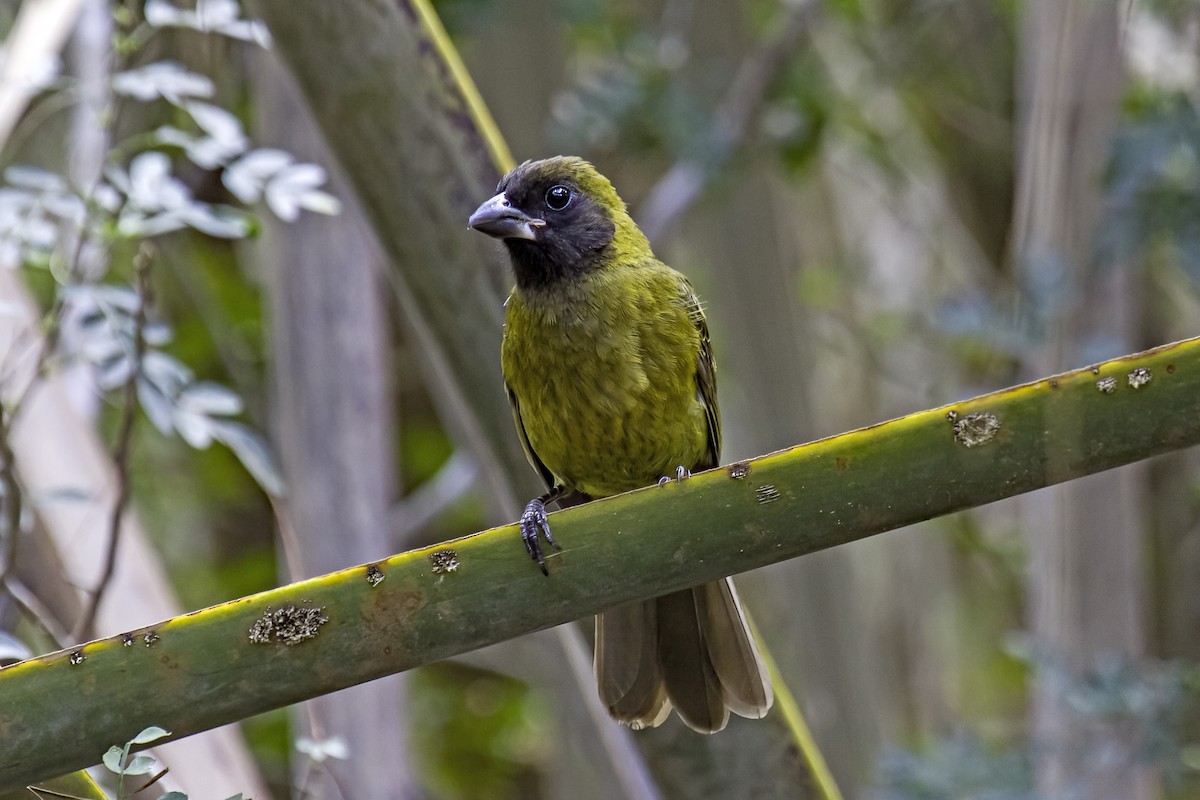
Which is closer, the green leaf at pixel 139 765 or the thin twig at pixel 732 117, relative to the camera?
the green leaf at pixel 139 765

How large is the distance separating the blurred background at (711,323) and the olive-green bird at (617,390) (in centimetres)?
10

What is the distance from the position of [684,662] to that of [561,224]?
96 cm

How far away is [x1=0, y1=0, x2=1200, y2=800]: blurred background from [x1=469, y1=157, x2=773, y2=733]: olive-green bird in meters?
0.10

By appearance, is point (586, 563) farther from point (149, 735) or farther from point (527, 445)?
point (527, 445)

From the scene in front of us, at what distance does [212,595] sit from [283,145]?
223 centimetres

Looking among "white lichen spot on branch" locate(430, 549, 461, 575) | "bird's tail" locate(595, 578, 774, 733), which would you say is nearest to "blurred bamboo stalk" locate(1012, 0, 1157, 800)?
"bird's tail" locate(595, 578, 774, 733)

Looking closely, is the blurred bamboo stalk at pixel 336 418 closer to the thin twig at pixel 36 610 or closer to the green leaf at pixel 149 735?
the thin twig at pixel 36 610

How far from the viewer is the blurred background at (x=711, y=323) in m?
2.26

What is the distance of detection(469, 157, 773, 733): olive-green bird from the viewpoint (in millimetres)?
2303

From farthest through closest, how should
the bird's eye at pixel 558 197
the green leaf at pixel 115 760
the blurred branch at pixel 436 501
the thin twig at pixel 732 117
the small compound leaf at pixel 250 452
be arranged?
1. the blurred branch at pixel 436 501
2. the thin twig at pixel 732 117
3. the bird's eye at pixel 558 197
4. the small compound leaf at pixel 250 452
5. the green leaf at pixel 115 760

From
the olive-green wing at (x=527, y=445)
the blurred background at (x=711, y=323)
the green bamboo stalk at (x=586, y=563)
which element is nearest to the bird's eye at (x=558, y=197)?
the olive-green wing at (x=527, y=445)

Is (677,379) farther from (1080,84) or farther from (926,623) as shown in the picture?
(926,623)

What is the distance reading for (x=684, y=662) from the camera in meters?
2.34

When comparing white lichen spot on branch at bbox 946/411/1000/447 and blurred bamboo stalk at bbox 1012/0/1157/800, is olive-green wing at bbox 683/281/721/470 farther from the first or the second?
white lichen spot on branch at bbox 946/411/1000/447
